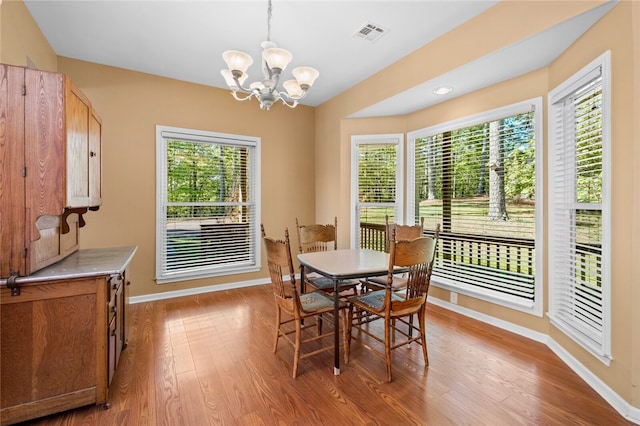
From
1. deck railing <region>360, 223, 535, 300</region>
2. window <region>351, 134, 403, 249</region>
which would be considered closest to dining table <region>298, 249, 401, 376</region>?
deck railing <region>360, 223, 535, 300</region>

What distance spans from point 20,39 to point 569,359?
5.30 m

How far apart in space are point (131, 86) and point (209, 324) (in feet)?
10.3

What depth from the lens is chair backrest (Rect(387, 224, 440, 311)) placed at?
6.70 ft

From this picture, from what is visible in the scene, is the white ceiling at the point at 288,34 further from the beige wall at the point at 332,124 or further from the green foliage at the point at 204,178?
the green foliage at the point at 204,178

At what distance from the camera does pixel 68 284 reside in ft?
5.66

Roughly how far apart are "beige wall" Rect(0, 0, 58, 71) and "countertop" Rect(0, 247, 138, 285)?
158 centimetres

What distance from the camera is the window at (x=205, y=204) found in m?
3.94

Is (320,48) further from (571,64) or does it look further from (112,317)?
(112,317)

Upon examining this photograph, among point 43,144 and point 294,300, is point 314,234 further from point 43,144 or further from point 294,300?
point 43,144

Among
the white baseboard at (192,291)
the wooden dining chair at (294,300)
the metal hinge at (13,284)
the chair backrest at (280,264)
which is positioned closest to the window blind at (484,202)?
the wooden dining chair at (294,300)

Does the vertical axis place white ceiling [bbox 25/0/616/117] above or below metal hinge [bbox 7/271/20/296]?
above

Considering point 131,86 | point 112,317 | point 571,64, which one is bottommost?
point 112,317

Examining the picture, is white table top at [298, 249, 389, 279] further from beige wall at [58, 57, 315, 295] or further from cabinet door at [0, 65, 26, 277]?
beige wall at [58, 57, 315, 295]

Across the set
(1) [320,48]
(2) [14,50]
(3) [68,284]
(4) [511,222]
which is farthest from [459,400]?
(2) [14,50]
